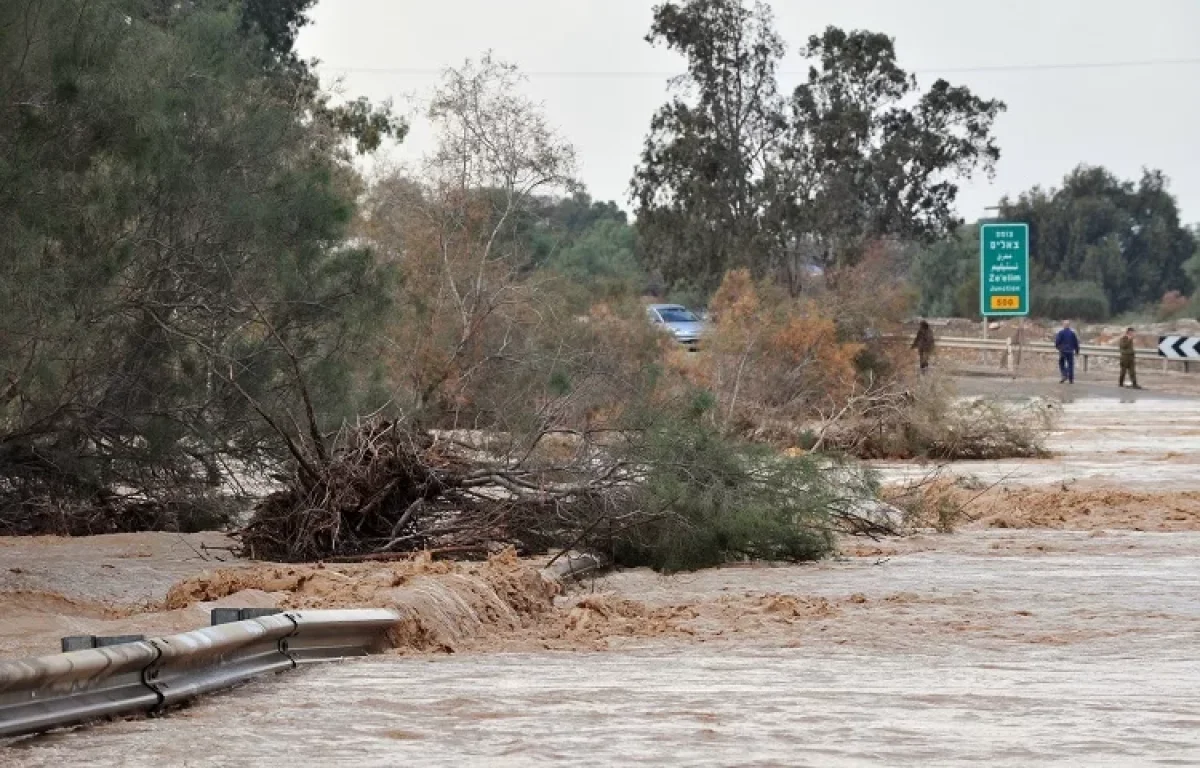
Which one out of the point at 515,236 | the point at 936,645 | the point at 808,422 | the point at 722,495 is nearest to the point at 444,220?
the point at 515,236

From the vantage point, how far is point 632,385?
2669cm

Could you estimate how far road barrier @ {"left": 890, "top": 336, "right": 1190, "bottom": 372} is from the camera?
6391cm

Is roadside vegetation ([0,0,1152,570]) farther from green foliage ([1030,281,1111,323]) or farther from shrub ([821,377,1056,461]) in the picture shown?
green foliage ([1030,281,1111,323])

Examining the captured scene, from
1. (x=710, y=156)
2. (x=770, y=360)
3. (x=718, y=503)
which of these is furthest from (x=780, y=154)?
(x=718, y=503)

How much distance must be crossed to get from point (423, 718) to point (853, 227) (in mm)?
61783

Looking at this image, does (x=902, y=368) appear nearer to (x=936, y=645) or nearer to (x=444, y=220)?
(x=444, y=220)

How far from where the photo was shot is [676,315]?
6153 cm

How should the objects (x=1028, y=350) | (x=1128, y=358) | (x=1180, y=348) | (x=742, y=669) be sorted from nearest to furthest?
1. (x=742, y=669)
2. (x=1128, y=358)
3. (x=1180, y=348)
4. (x=1028, y=350)

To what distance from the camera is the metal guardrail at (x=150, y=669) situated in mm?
8422

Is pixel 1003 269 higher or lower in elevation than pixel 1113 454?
higher

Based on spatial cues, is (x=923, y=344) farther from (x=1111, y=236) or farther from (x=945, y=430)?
(x=1111, y=236)

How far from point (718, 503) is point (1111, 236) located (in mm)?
102422

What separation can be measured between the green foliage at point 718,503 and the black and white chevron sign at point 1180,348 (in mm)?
44447

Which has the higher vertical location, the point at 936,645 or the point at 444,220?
the point at 444,220
